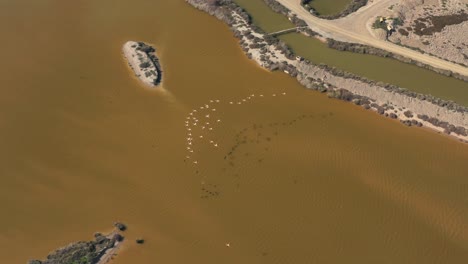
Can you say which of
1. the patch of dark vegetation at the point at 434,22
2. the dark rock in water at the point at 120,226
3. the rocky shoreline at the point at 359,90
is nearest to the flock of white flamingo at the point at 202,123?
the rocky shoreline at the point at 359,90

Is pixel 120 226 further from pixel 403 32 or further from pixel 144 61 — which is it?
pixel 403 32

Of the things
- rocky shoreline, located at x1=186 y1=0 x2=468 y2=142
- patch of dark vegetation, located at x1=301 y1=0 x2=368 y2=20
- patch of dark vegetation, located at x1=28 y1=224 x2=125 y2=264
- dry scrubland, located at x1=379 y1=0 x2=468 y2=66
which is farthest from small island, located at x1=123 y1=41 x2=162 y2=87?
dry scrubland, located at x1=379 y1=0 x2=468 y2=66

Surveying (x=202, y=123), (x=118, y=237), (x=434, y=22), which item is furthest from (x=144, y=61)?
(x=434, y=22)

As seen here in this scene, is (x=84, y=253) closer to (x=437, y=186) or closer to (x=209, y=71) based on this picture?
(x=209, y=71)

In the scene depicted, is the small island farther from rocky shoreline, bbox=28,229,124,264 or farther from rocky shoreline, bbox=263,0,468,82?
rocky shoreline, bbox=28,229,124,264

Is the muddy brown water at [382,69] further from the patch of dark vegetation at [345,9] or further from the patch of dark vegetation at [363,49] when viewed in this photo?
the patch of dark vegetation at [345,9]

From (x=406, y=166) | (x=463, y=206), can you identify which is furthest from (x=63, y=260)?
(x=463, y=206)

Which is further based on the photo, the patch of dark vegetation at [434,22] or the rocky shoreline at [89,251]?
the patch of dark vegetation at [434,22]
